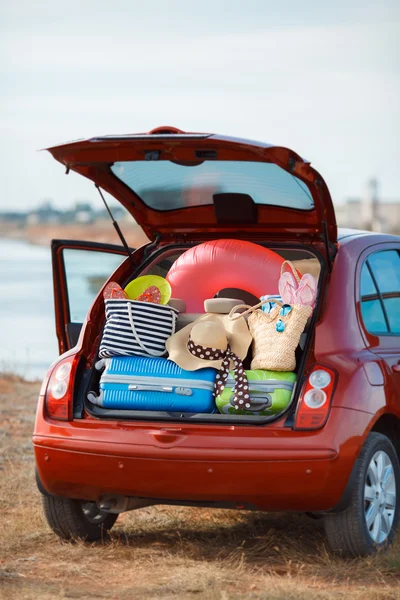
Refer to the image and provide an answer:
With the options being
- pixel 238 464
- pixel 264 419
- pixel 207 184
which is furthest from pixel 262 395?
pixel 207 184

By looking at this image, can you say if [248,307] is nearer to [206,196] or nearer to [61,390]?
[206,196]

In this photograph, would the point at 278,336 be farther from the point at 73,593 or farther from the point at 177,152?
the point at 73,593

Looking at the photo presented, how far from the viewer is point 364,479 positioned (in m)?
5.15

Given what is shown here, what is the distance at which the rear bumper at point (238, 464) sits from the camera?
16.3 ft

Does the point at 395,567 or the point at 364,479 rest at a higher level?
the point at 364,479

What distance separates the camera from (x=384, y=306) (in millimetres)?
5859

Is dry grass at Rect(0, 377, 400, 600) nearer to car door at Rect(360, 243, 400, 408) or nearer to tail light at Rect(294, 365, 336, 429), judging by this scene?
tail light at Rect(294, 365, 336, 429)

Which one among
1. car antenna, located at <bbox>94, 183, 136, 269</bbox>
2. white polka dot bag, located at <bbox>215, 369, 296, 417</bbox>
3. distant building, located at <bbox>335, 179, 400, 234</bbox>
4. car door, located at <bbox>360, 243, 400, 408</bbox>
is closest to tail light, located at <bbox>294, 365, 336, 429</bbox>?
white polka dot bag, located at <bbox>215, 369, 296, 417</bbox>

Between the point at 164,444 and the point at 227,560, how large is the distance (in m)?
0.74

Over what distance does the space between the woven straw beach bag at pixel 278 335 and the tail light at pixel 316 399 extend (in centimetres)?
21

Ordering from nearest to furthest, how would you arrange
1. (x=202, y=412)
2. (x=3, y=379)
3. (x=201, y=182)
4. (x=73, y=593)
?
(x=73, y=593) → (x=202, y=412) → (x=201, y=182) → (x=3, y=379)

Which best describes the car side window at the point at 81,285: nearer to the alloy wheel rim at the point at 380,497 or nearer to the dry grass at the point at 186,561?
the dry grass at the point at 186,561

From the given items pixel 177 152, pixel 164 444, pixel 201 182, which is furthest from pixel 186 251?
pixel 164 444

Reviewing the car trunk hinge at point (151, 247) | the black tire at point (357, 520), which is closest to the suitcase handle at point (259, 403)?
the black tire at point (357, 520)
